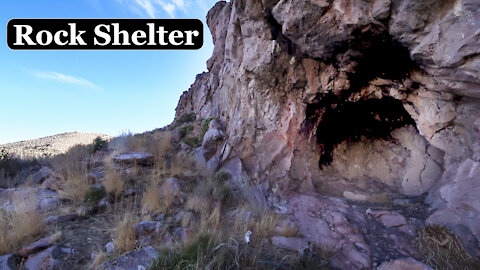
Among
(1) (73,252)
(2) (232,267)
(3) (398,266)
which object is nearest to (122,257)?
(1) (73,252)

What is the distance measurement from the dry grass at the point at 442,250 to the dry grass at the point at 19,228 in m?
5.28

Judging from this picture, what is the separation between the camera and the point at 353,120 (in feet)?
21.4

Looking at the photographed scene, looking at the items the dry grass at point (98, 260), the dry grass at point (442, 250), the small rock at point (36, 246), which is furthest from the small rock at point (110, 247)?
the dry grass at point (442, 250)

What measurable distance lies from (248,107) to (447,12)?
4104mm

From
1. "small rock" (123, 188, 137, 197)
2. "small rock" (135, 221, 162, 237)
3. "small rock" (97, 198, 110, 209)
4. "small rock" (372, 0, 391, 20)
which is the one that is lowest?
"small rock" (135, 221, 162, 237)

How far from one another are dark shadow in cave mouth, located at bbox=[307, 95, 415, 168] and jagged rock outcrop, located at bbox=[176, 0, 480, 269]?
0.03 metres

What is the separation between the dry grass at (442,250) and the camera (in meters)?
2.86

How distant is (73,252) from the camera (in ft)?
8.59

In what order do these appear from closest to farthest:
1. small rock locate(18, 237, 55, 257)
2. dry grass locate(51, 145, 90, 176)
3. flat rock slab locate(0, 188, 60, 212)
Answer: small rock locate(18, 237, 55, 257) → flat rock slab locate(0, 188, 60, 212) → dry grass locate(51, 145, 90, 176)

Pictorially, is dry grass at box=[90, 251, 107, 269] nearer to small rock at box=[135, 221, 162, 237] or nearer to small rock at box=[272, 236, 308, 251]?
small rock at box=[135, 221, 162, 237]

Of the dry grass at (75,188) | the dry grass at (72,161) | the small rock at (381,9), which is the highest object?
the small rock at (381,9)

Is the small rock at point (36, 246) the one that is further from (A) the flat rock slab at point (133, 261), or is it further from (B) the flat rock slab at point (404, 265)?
(B) the flat rock slab at point (404, 265)

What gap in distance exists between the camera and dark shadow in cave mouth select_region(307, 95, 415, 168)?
18.9ft

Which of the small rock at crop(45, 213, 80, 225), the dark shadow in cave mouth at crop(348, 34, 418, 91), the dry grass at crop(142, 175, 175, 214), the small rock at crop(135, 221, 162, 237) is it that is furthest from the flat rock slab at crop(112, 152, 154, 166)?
the dark shadow in cave mouth at crop(348, 34, 418, 91)
